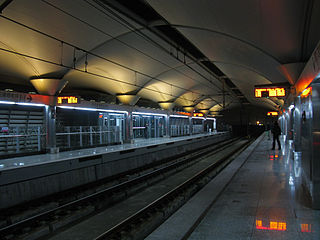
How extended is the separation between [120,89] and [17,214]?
52.7ft

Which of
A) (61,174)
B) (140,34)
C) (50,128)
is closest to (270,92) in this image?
(140,34)

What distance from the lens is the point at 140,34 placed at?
16250mm

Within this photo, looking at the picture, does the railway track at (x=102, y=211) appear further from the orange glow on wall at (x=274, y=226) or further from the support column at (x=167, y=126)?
the support column at (x=167, y=126)

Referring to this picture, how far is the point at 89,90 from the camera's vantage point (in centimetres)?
2394

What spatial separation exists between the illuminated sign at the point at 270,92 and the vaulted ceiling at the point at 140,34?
75 cm

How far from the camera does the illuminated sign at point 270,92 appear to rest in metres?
13.3

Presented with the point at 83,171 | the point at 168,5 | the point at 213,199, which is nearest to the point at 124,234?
the point at 213,199

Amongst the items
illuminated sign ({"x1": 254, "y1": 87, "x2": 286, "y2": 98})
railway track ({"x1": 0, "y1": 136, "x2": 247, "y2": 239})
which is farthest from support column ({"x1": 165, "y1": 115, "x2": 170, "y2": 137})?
railway track ({"x1": 0, "y1": 136, "x2": 247, "y2": 239})

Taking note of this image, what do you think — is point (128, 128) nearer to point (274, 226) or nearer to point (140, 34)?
point (140, 34)

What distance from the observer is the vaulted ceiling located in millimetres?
10062

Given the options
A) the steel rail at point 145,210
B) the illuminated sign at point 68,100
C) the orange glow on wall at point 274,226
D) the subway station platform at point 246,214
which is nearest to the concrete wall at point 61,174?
the illuminated sign at point 68,100

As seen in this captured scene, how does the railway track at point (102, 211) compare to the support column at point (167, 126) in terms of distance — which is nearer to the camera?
the railway track at point (102, 211)

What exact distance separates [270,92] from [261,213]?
9330 millimetres

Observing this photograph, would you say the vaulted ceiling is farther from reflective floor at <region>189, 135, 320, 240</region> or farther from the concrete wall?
reflective floor at <region>189, 135, 320, 240</region>
